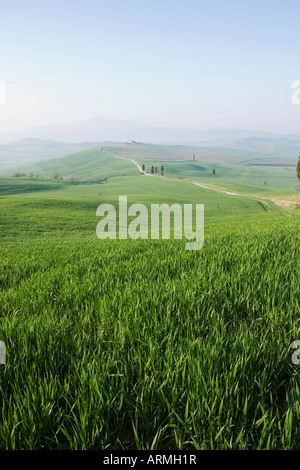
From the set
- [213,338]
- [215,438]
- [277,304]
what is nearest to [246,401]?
[215,438]

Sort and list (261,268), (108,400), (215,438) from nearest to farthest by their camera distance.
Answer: (215,438) → (108,400) → (261,268)

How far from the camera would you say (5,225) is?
3159cm

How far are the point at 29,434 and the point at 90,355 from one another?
2.79 feet

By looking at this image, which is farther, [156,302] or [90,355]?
[156,302]

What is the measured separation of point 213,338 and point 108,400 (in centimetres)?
121

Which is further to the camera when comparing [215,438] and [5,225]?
[5,225]

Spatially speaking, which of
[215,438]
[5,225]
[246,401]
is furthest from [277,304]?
[5,225]
